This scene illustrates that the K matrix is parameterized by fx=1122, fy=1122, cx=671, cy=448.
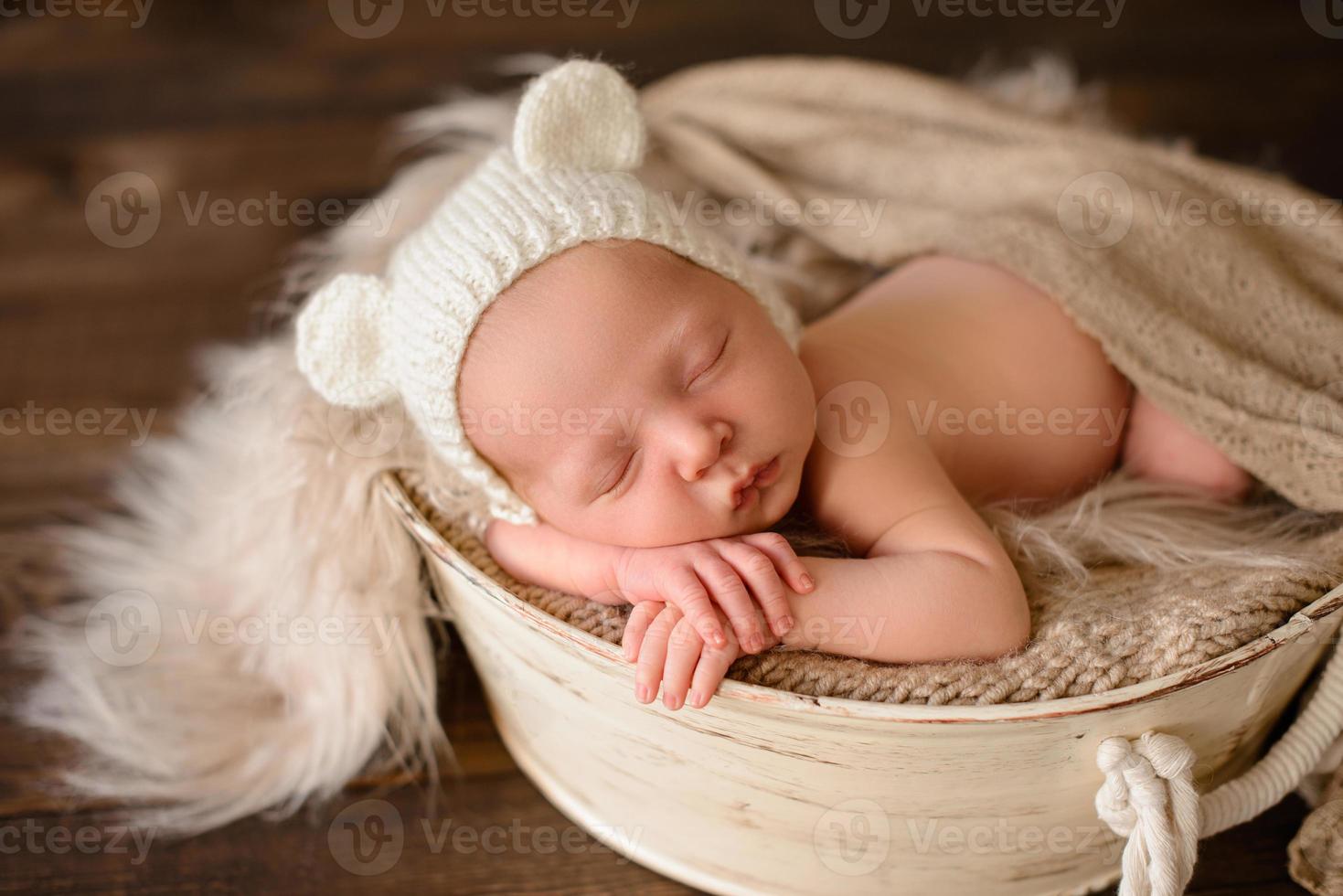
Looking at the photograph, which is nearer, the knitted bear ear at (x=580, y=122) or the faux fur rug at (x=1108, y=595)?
the faux fur rug at (x=1108, y=595)

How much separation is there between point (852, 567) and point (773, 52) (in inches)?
66.2

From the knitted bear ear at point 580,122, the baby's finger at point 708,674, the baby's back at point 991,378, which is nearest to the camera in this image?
the baby's finger at point 708,674

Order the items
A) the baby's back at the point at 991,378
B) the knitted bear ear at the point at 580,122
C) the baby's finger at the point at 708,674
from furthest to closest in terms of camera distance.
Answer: the baby's back at the point at 991,378 < the knitted bear ear at the point at 580,122 < the baby's finger at the point at 708,674

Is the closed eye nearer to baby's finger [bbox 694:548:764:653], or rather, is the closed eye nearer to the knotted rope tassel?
baby's finger [bbox 694:548:764:653]

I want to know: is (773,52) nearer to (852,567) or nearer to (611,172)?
(611,172)

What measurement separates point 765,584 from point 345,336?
0.49m

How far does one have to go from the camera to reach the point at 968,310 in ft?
4.35

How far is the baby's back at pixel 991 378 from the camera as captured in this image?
1.24 metres

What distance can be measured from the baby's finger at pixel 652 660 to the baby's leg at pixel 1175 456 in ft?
2.27

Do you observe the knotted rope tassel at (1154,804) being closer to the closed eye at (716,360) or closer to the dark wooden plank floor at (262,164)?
the dark wooden plank floor at (262,164)

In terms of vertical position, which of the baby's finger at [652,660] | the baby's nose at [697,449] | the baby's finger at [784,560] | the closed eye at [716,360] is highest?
the closed eye at [716,360]

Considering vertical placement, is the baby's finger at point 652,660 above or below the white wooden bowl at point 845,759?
above

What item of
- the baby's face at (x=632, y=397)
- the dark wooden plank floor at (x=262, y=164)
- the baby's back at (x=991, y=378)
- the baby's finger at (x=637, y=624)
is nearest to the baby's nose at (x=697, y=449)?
the baby's face at (x=632, y=397)

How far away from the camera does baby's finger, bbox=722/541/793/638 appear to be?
98 centimetres
